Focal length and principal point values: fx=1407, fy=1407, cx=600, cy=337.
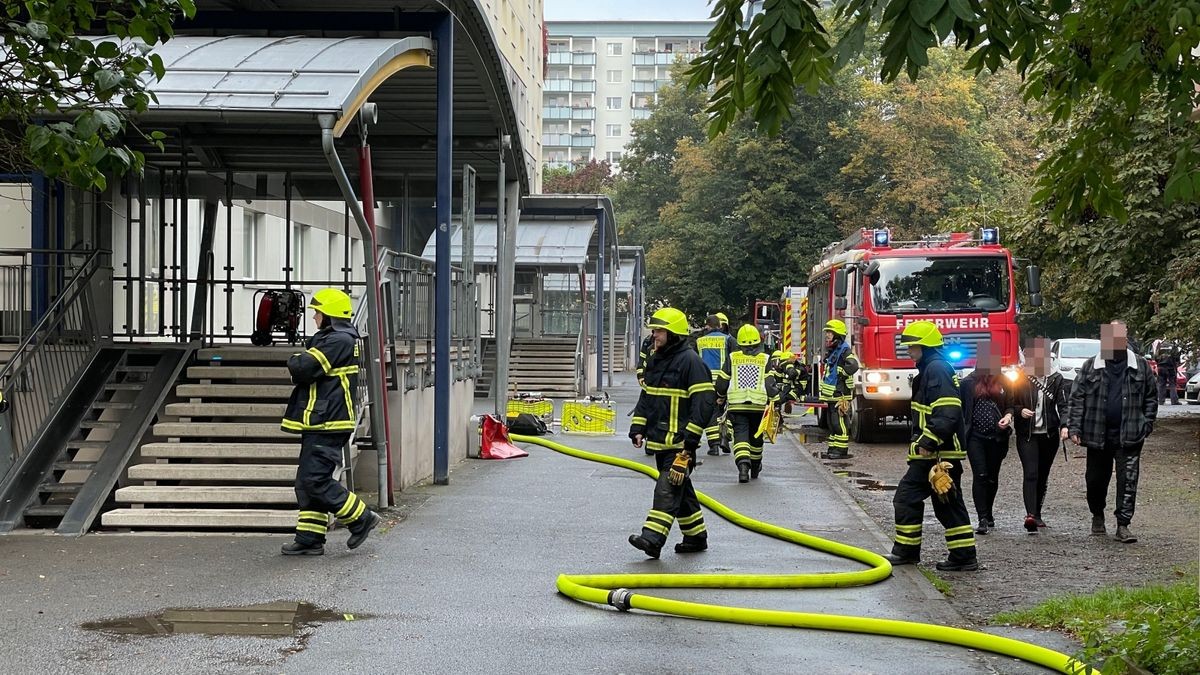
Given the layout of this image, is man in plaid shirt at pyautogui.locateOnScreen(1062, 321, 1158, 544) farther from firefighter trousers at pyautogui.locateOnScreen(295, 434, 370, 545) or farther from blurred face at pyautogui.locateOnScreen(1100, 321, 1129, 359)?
firefighter trousers at pyautogui.locateOnScreen(295, 434, 370, 545)

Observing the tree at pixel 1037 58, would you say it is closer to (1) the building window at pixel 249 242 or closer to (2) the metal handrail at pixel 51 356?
(2) the metal handrail at pixel 51 356

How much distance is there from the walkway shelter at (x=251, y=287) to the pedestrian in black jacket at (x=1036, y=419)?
5.33 meters


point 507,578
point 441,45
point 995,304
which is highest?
point 441,45

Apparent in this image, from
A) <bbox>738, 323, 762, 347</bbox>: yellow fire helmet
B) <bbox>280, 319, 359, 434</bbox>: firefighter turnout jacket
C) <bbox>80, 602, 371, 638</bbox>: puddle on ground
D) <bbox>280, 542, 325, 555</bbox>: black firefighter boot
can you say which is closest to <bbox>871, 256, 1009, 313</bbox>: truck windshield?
<bbox>738, 323, 762, 347</bbox>: yellow fire helmet

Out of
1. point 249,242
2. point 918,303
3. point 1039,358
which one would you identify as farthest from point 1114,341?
point 249,242

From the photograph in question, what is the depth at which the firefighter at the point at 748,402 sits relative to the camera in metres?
15.8

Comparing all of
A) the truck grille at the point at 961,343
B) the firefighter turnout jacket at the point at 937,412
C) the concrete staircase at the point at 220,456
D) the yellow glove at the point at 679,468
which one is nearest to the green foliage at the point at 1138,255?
the truck grille at the point at 961,343

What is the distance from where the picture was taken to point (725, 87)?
6656 mm

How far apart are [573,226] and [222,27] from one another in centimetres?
2302

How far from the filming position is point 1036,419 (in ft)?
37.8

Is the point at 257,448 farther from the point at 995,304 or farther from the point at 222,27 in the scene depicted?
the point at 995,304

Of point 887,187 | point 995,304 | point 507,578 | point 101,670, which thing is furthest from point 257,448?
point 887,187

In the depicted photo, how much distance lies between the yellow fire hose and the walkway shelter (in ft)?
11.3

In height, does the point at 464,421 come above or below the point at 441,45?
below
